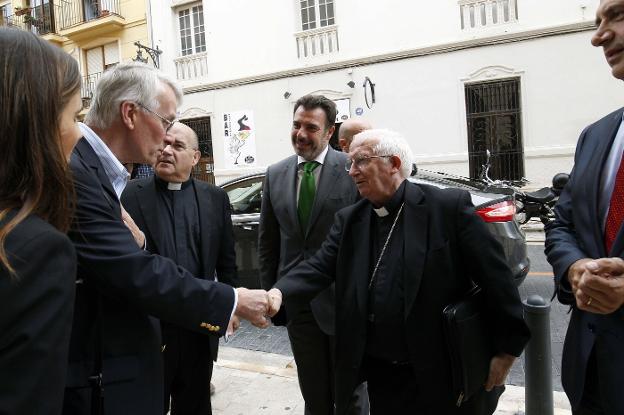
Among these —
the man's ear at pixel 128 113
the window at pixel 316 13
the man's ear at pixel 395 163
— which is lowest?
the man's ear at pixel 395 163

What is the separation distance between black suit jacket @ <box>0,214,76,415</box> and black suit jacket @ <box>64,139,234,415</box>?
0.59 metres

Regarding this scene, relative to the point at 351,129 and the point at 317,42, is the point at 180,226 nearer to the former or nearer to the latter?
the point at 351,129

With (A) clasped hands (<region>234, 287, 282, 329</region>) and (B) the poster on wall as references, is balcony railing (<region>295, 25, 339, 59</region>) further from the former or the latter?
(A) clasped hands (<region>234, 287, 282, 329</region>)

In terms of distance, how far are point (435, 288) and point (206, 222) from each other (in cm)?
135

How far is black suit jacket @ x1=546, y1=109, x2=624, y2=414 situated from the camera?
165 cm

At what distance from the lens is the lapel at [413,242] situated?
1993 mm

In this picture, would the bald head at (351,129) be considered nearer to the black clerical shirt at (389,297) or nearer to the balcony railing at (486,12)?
the black clerical shirt at (389,297)

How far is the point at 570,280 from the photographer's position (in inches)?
68.9

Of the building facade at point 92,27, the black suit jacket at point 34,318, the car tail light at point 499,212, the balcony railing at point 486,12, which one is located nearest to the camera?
the black suit jacket at point 34,318

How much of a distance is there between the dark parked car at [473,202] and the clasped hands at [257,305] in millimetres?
2635

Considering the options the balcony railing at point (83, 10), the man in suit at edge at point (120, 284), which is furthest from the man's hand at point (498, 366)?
the balcony railing at point (83, 10)

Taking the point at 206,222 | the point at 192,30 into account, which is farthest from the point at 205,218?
the point at 192,30

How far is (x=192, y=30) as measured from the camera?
51.6 ft

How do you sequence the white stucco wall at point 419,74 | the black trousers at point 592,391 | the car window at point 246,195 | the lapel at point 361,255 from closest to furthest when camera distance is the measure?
the black trousers at point 592,391, the lapel at point 361,255, the car window at point 246,195, the white stucco wall at point 419,74
